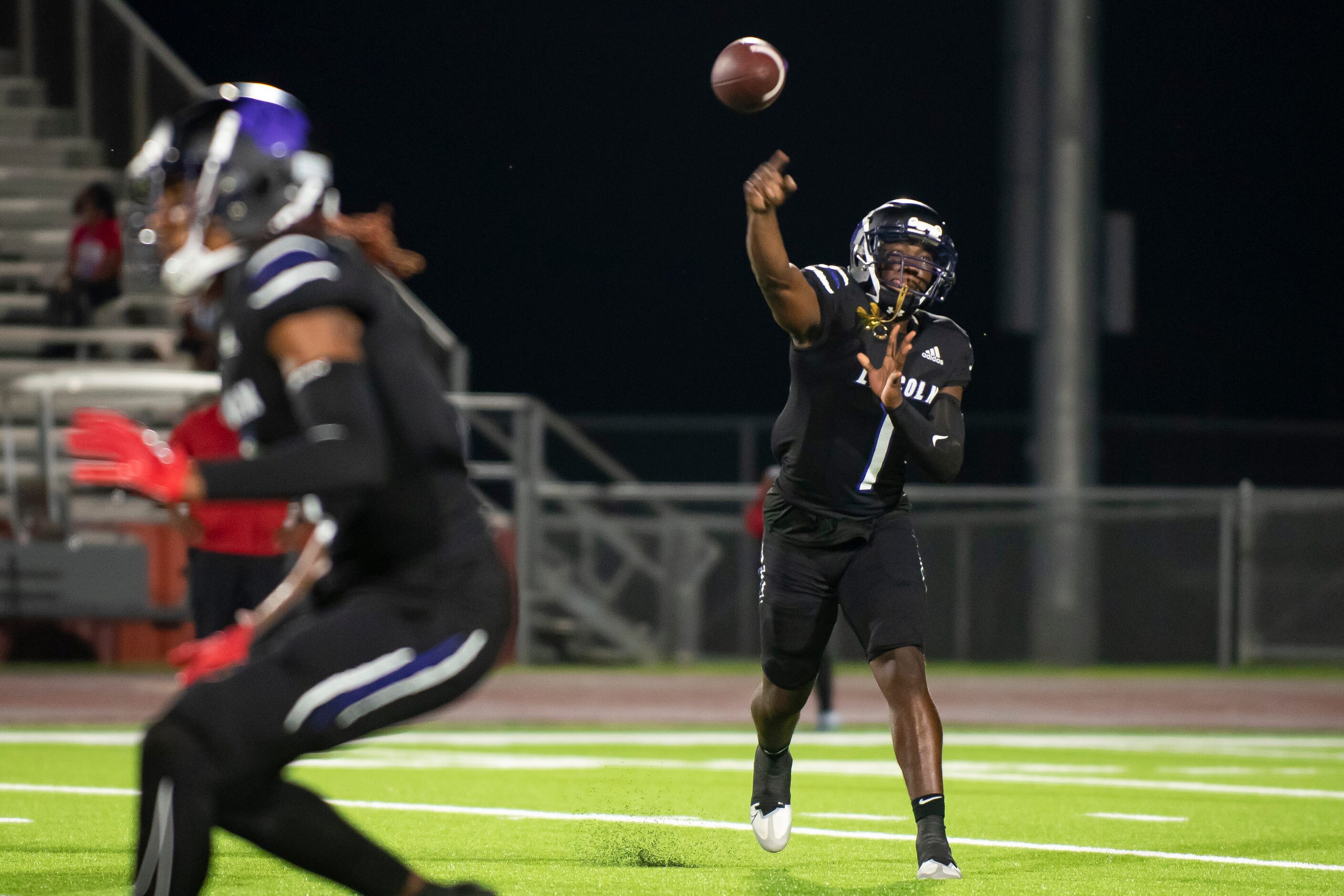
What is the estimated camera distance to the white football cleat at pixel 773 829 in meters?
6.95

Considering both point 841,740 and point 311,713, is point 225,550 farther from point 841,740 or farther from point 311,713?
point 311,713

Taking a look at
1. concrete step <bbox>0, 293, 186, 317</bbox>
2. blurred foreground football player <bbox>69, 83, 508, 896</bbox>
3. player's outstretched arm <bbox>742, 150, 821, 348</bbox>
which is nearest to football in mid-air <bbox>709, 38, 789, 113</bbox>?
player's outstretched arm <bbox>742, 150, 821, 348</bbox>

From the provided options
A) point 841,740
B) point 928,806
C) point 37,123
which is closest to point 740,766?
point 841,740

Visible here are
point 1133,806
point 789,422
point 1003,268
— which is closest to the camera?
point 789,422

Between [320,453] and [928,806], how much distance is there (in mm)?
3091

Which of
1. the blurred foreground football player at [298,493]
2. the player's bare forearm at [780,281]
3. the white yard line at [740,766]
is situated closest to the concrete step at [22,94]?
the white yard line at [740,766]

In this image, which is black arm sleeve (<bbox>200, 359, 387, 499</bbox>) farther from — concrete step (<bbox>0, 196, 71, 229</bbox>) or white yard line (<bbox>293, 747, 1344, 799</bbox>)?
concrete step (<bbox>0, 196, 71, 229</bbox>)

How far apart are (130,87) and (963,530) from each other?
9825 millimetres

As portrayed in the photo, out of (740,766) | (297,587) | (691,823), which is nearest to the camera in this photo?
(297,587)

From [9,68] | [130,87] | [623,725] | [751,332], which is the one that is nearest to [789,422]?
[623,725]

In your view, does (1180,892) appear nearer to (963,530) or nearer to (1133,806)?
(1133,806)

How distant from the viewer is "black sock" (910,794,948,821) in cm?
649

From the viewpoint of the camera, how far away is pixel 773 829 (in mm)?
6949

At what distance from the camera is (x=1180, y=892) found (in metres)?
6.45
